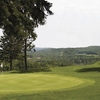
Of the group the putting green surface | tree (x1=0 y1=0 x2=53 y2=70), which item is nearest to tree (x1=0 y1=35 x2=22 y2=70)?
tree (x1=0 y1=0 x2=53 y2=70)

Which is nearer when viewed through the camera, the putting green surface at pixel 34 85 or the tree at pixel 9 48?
the putting green surface at pixel 34 85

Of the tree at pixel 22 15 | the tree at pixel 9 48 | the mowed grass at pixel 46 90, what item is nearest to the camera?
the mowed grass at pixel 46 90

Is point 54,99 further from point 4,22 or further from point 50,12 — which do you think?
point 50,12

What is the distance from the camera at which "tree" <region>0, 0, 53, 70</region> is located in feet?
70.2

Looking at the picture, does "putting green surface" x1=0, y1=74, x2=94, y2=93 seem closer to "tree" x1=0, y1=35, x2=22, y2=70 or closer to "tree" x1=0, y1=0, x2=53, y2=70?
"tree" x1=0, y1=0, x2=53, y2=70

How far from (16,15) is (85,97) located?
10017 mm

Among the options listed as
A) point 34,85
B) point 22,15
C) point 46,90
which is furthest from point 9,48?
point 46,90

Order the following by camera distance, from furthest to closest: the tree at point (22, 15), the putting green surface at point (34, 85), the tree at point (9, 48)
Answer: the tree at point (9, 48)
the tree at point (22, 15)
the putting green surface at point (34, 85)

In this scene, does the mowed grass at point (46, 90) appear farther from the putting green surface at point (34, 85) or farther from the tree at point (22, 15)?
the tree at point (22, 15)

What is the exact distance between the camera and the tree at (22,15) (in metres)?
21.4

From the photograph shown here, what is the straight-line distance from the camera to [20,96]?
52.7 ft

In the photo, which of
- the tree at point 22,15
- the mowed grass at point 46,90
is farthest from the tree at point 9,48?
the mowed grass at point 46,90

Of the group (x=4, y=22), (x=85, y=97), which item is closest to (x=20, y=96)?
(x=85, y=97)

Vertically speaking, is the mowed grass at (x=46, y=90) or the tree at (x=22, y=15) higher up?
the tree at (x=22, y=15)
